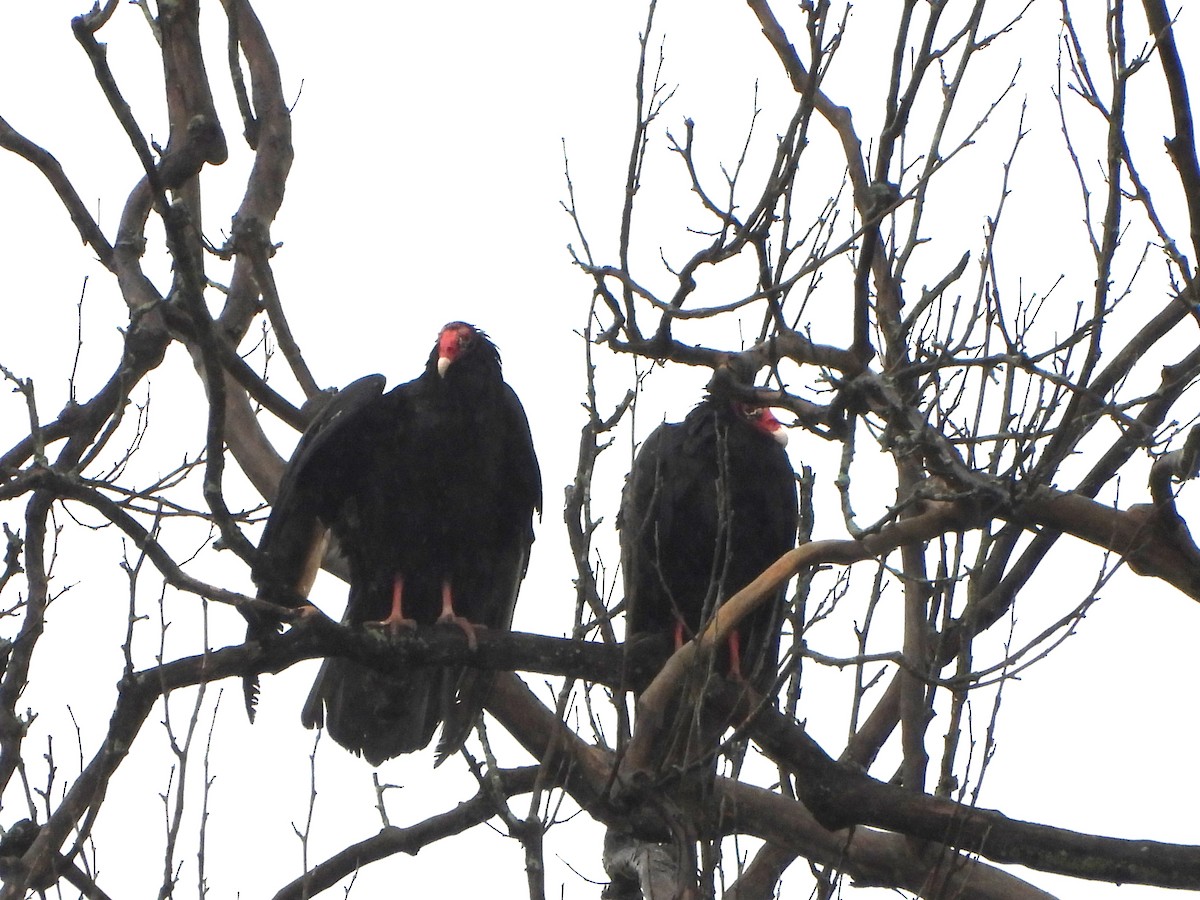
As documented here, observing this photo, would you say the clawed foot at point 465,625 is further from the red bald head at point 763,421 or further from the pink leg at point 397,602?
the red bald head at point 763,421

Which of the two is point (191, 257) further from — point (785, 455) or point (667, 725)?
point (785, 455)

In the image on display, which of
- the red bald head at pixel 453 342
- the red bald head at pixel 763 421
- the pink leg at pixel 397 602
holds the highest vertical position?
the red bald head at pixel 453 342

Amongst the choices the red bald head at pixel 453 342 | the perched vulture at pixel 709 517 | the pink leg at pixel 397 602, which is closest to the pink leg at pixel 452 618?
the pink leg at pixel 397 602

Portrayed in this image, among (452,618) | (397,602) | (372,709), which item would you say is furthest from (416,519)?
(372,709)

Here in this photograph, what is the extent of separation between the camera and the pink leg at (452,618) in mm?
3739

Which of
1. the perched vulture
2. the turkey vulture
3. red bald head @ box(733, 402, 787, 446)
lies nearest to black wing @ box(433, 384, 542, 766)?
the turkey vulture

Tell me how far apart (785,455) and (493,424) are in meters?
1.02

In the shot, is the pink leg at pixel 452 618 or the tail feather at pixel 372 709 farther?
the tail feather at pixel 372 709

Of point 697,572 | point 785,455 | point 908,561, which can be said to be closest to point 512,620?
point 697,572

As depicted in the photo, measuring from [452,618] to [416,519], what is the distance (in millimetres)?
486

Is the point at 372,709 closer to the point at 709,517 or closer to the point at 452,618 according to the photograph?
the point at 452,618

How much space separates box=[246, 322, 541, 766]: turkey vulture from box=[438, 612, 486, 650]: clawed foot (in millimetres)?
209

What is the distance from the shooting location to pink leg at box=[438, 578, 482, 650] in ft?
12.3

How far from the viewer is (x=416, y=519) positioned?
467cm
